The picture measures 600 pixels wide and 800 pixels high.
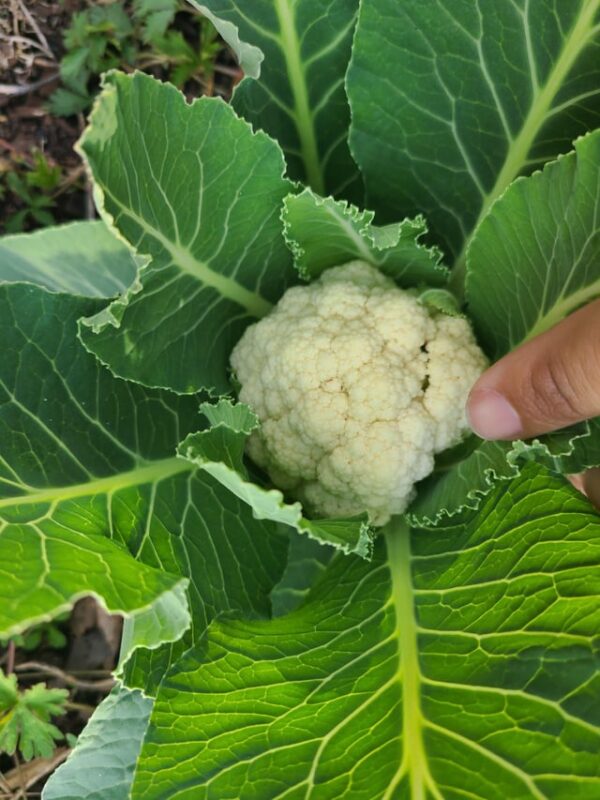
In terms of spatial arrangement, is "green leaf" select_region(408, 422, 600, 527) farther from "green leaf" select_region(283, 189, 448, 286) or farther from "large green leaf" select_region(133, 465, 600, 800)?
"green leaf" select_region(283, 189, 448, 286)

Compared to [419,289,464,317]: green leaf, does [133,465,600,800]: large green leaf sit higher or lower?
lower

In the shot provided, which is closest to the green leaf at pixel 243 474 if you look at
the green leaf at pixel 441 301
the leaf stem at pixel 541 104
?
the green leaf at pixel 441 301

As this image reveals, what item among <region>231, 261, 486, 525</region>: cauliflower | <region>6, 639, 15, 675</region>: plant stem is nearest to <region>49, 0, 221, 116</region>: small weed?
<region>231, 261, 486, 525</region>: cauliflower

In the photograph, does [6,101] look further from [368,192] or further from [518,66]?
[518,66]

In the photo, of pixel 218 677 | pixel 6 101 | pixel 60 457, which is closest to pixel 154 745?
pixel 218 677

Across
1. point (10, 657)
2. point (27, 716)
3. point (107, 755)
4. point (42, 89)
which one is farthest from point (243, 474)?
point (42, 89)

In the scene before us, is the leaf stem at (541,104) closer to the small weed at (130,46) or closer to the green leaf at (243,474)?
the green leaf at (243,474)
